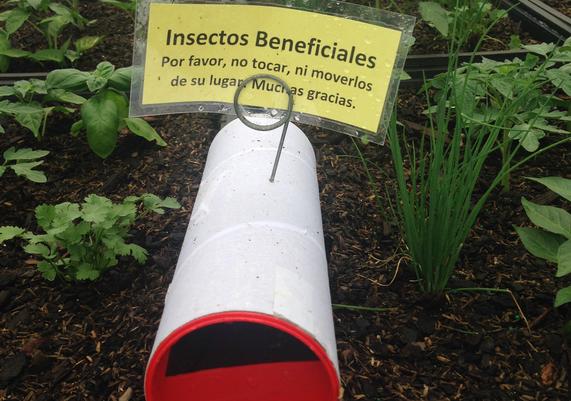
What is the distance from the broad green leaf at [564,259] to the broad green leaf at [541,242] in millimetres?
126

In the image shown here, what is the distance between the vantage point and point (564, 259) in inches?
40.9

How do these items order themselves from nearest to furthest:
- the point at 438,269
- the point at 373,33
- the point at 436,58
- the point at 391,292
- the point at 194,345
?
the point at 373,33
the point at 194,345
the point at 438,269
the point at 391,292
the point at 436,58

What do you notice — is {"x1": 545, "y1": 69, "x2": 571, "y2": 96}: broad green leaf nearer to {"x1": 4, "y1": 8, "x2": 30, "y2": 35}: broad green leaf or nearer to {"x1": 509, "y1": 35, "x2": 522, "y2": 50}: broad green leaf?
{"x1": 509, "y1": 35, "x2": 522, "y2": 50}: broad green leaf

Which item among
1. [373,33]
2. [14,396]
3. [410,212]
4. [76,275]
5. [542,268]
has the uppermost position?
[373,33]

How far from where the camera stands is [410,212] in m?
1.16

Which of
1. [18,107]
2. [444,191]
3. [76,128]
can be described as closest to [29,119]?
[18,107]

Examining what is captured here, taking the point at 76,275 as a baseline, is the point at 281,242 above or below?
above

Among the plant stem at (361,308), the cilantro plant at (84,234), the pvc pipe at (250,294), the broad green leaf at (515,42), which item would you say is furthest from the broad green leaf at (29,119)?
the broad green leaf at (515,42)

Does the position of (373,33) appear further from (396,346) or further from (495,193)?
(495,193)

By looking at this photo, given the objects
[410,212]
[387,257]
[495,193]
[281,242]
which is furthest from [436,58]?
[281,242]

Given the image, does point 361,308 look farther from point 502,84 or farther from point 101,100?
point 101,100

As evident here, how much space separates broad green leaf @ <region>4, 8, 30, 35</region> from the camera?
73.7 inches

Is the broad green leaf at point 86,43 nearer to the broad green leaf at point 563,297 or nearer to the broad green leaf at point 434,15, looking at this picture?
the broad green leaf at point 434,15

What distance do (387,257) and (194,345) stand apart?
0.53m
